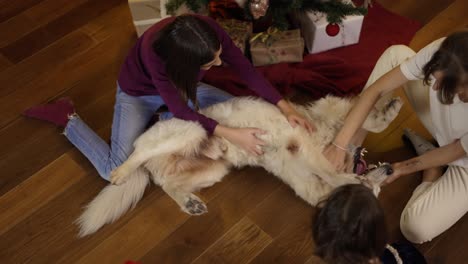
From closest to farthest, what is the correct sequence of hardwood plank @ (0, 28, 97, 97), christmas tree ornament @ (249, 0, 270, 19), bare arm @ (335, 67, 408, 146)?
bare arm @ (335, 67, 408, 146), christmas tree ornament @ (249, 0, 270, 19), hardwood plank @ (0, 28, 97, 97)

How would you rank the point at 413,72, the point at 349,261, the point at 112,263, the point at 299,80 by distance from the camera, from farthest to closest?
the point at 299,80, the point at 112,263, the point at 413,72, the point at 349,261

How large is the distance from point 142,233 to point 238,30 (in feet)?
3.59

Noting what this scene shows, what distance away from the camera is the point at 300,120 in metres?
1.61

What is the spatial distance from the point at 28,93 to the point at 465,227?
85.0 inches

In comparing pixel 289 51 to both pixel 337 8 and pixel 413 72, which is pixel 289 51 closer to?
pixel 337 8

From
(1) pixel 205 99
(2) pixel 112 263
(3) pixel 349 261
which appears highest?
(3) pixel 349 261

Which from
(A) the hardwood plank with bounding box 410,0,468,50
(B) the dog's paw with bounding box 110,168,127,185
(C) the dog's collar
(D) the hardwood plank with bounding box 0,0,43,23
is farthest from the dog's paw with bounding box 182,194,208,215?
(D) the hardwood plank with bounding box 0,0,43,23

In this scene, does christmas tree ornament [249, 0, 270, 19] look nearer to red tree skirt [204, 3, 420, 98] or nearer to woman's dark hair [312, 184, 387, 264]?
red tree skirt [204, 3, 420, 98]

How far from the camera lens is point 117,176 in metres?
1.62

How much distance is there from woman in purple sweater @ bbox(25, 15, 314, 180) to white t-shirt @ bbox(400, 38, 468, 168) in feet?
1.43

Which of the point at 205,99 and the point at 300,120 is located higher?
the point at 300,120

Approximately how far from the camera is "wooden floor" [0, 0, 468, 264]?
162 cm

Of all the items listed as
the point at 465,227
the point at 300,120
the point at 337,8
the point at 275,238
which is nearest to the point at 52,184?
the point at 275,238

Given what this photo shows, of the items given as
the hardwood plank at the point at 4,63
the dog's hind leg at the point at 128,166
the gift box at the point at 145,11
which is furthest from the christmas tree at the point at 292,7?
the hardwood plank at the point at 4,63
